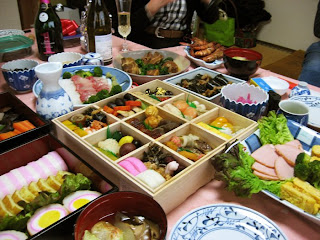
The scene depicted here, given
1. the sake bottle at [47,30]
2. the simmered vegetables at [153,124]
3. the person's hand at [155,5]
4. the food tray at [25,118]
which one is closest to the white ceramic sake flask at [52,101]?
the food tray at [25,118]

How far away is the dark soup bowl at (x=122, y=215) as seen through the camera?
728 mm

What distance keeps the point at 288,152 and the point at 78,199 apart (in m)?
0.69

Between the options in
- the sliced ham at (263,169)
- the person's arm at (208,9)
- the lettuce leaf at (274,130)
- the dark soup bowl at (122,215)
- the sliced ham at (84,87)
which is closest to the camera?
the dark soup bowl at (122,215)

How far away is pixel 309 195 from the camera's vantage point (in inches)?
32.9

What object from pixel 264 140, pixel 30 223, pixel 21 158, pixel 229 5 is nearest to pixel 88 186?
pixel 30 223

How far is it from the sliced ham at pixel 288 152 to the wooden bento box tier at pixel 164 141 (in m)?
0.13

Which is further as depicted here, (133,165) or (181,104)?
(181,104)

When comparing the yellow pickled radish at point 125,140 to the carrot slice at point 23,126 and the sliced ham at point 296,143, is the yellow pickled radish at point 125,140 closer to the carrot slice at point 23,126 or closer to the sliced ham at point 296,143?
the carrot slice at point 23,126

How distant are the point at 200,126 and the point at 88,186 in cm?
48

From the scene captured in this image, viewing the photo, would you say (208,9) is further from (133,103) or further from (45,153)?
(45,153)

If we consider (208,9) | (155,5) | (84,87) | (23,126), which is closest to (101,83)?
(84,87)

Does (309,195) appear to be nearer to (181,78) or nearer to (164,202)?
(164,202)

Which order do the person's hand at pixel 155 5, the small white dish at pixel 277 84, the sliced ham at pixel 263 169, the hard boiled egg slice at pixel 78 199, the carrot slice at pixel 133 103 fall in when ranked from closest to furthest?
the hard boiled egg slice at pixel 78 199
the sliced ham at pixel 263 169
the carrot slice at pixel 133 103
the small white dish at pixel 277 84
the person's hand at pixel 155 5

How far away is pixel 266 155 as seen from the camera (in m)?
1.00
